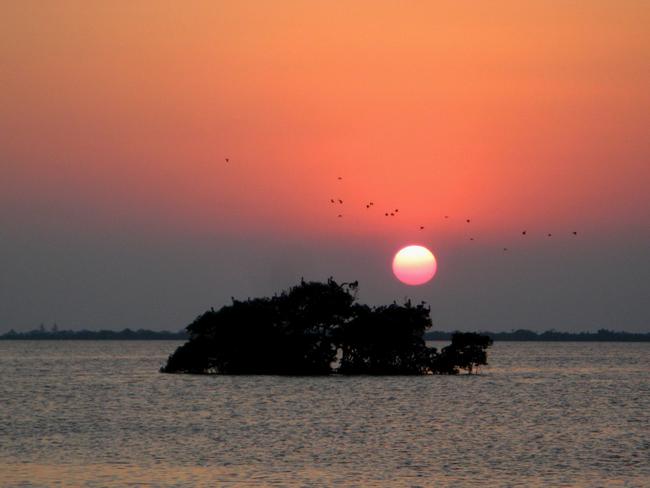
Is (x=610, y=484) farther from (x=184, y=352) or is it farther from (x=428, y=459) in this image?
(x=184, y=352)

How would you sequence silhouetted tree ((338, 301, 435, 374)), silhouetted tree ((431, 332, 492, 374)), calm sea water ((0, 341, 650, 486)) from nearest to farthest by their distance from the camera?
calm sea water ((0, 341, 650, 486)) → silhouetted tree ((338, 301, 435, 374)) → silhouetted tree ((431, 332, 492, 374))

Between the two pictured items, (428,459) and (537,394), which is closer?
(428,459)

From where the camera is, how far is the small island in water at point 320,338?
4294 inches

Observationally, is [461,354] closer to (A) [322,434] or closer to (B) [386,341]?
(B) [386,341]

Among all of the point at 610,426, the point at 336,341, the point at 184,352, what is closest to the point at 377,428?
the point at 610,426

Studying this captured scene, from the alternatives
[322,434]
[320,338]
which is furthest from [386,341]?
[322,434]

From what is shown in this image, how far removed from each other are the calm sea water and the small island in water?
3182 millimetres

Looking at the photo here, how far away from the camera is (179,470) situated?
48.8m

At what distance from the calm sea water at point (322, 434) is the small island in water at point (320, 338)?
318 cm

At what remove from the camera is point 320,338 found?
364 ft

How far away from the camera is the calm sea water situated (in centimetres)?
4788

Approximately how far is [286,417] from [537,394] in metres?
32.5

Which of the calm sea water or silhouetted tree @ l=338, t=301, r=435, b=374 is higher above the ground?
silhouetted tree @ l=338, t=301, r=435, b=374

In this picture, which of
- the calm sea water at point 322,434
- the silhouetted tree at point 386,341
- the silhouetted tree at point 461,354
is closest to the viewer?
the calm sea water at point 322,434
